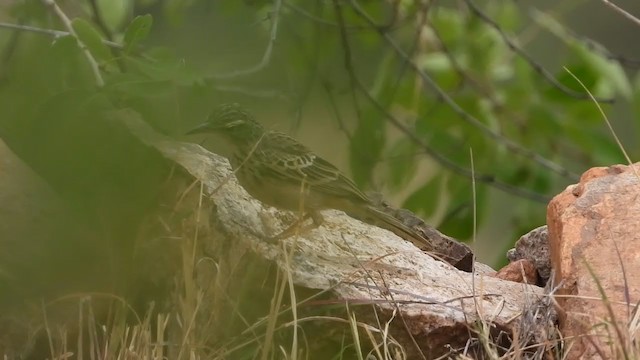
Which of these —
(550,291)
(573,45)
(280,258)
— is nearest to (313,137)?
(280,258)

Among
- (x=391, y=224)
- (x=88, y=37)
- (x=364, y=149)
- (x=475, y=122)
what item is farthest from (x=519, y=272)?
(x=88, y=37)

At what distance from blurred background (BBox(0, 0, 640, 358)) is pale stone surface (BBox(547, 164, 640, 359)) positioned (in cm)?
26

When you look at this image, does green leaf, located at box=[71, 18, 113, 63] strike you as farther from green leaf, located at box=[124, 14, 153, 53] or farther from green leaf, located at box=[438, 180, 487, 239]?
green leaf, located at box=[438, 180, 487, 239]

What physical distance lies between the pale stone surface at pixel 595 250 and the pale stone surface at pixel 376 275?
13cm

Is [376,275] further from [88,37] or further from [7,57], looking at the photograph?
[7,57]

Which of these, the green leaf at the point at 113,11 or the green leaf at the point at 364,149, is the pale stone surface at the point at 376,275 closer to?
the green leaf at the point at 364,149

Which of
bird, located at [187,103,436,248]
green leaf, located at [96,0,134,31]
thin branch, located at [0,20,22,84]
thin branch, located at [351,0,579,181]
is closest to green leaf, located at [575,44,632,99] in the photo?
thin branch, located at [351,0,579,181]

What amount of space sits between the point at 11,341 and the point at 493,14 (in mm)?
2746

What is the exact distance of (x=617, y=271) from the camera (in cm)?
244

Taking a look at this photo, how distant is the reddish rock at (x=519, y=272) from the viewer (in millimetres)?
3004

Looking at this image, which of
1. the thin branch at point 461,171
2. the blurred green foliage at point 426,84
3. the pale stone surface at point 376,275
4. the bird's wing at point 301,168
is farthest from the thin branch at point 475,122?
the pale stone surface at point 376,275

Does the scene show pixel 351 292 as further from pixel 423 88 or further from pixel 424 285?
pixel 423 88

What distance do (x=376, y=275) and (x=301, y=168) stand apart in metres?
0.51

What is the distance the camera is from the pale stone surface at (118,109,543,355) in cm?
238
